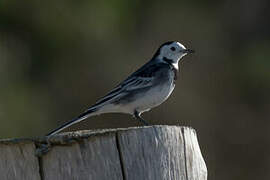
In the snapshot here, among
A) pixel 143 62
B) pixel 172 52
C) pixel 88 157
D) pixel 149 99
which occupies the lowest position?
pixel 88 157

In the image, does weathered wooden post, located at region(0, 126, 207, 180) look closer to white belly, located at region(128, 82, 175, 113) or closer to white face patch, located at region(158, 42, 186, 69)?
white belly, located at region(128, 82, 175, 113)

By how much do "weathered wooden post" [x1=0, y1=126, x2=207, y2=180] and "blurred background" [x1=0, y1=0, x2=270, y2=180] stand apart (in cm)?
936

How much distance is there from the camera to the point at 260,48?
61.1 ft

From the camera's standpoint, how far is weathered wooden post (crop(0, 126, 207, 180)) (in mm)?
5242

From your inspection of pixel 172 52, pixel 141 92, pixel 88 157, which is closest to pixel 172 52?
pixel 172 52

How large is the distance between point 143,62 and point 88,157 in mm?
11269

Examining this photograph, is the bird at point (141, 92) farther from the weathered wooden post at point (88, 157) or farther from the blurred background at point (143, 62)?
the blurred background at point (143, 62)

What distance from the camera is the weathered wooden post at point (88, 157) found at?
5.24 meters

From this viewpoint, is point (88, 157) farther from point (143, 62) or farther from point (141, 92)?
point (143, 62)

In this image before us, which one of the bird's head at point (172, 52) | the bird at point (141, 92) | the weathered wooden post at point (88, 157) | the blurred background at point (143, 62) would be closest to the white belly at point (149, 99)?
the bird at point (141, 92)

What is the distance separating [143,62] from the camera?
16484 mm

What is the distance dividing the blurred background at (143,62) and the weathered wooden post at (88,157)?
9.36 m

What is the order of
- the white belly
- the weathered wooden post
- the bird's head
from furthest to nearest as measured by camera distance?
the bird's head
the white belly
the weathered wooden post

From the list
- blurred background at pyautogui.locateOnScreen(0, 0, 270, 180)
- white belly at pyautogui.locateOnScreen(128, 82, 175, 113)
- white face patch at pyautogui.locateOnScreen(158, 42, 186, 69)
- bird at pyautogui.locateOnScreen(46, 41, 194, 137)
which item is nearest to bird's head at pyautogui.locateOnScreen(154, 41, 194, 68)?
white face patch at pyautogui.locateOnScreen(158, 42, 186, 69)
